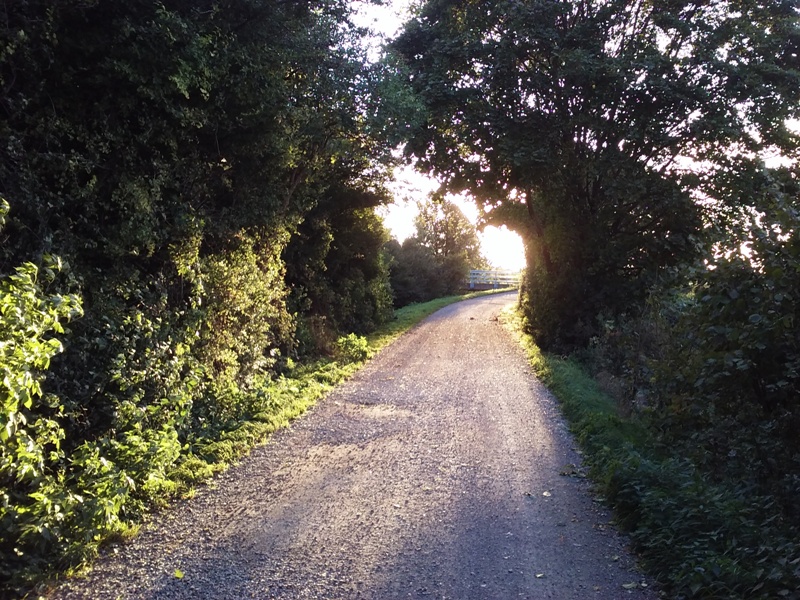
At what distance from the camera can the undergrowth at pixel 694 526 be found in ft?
12.4

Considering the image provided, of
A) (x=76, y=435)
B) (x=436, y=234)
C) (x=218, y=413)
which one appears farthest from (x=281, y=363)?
(x=436, y=234)

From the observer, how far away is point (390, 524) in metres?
5.30

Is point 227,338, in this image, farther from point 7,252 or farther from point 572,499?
point 572,499

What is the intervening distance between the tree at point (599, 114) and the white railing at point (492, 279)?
34.4 meters

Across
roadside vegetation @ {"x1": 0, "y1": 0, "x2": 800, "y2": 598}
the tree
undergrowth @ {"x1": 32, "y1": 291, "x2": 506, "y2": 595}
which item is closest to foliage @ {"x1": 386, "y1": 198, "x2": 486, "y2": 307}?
the tree

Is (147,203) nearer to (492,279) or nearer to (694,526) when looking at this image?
(694,526)

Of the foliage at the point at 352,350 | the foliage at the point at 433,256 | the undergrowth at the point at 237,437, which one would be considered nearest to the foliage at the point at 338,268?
the foliage at the point at 352,350

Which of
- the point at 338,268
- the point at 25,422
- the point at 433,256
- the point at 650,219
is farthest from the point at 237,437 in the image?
the point at 433,256

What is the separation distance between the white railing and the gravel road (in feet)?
143

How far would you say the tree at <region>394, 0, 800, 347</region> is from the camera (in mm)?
13492

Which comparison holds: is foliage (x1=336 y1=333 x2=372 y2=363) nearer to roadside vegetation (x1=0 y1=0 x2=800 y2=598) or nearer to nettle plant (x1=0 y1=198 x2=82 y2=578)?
roadside vegetation (x1=0 y1=0 x2=800 y2=598)

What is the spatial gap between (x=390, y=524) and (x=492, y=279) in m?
49.5

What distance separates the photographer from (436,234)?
5325cm

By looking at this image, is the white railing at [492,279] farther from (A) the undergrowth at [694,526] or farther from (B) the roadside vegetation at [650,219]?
(A) the undergrowth at [694,526]
